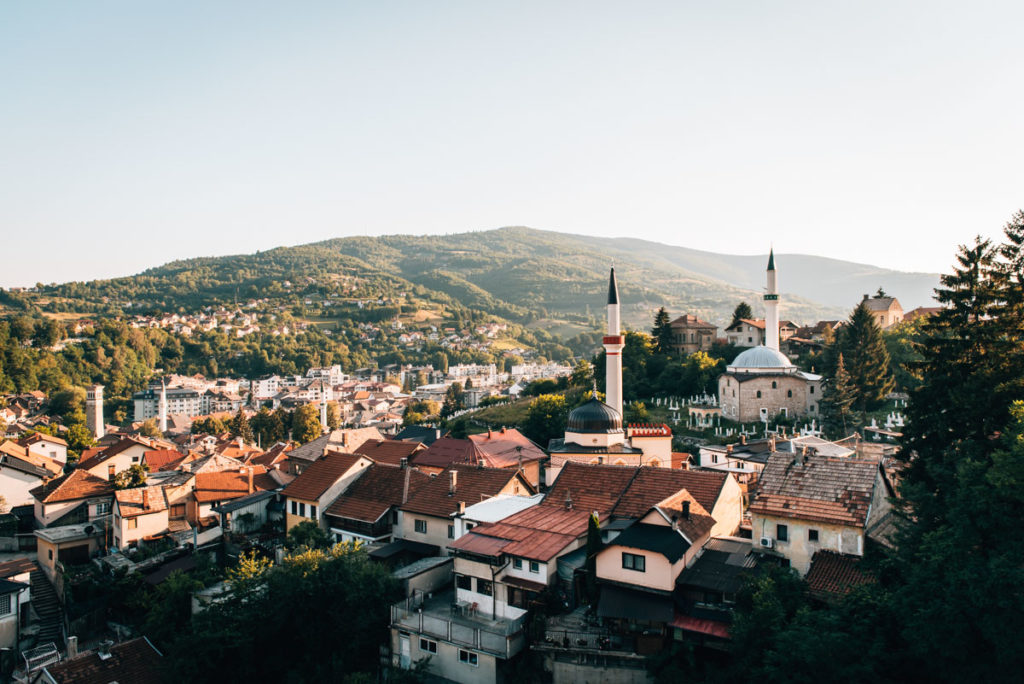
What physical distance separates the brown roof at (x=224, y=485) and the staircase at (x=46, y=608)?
26.3ft

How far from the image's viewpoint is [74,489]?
129 ft

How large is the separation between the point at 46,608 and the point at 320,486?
13871 mm

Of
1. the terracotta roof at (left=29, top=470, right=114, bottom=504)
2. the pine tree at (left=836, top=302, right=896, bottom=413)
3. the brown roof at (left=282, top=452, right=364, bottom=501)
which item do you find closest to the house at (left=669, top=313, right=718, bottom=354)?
the pine tree at (left=836, top=302, right=896, bottom=413)

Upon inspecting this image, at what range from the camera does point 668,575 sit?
788 inches

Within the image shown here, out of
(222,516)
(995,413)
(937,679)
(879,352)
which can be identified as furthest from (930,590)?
(879,352)

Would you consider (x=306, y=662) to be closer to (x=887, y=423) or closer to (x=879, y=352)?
(x=887, y=423)

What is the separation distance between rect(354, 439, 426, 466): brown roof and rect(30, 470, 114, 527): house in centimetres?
1465

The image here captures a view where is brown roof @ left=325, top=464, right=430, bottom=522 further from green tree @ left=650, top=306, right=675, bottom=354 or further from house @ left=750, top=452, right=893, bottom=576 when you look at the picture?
green tree @ left=650, top=306, right=675, bottom=354

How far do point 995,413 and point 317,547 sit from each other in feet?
84.4

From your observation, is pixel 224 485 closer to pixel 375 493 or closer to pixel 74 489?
pixel 74 489

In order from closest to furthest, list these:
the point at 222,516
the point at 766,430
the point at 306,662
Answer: the point at 306,662 → the point at 222,516 → the point at 766,430

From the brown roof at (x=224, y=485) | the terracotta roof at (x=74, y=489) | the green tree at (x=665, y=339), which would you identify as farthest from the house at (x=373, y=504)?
the green tree at (x=665, y=339)

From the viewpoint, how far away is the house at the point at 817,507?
19.9 metres

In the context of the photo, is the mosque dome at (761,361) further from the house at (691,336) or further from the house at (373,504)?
the house at (373,504)
